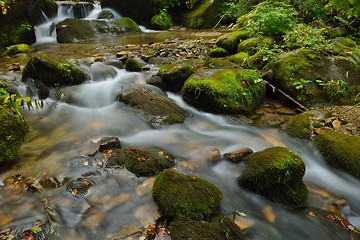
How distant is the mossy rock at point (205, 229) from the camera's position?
244 cm

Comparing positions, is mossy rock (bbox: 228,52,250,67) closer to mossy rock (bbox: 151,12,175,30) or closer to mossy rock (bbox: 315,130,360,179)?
mossy rock (bbox: 315,130,360,179)

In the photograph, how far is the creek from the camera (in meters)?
2.90

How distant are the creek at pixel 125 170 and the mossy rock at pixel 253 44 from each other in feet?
9.23

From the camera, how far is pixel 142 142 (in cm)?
443

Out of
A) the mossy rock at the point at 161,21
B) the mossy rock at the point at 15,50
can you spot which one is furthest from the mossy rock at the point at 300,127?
the mossy rock at the point at 161,21

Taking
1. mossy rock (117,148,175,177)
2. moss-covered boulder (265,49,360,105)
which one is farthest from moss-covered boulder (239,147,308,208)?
moss-covered boulder (265,49,360,105)

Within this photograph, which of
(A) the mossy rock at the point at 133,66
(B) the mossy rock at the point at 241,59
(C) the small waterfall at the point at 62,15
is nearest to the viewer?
(B) the mossy rock at the point at 241,59

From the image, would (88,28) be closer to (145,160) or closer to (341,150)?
(145,160)

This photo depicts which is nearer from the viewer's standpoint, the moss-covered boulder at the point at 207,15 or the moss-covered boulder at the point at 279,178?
the moss-covered boulder at the point at 279,178

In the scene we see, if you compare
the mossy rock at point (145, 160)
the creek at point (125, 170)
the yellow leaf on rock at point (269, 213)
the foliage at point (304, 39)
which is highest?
the foliage at point (304, 39)

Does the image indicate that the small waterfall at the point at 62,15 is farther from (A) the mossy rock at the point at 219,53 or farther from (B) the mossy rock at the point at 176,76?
(B) the mossy rock at the point at 176,76

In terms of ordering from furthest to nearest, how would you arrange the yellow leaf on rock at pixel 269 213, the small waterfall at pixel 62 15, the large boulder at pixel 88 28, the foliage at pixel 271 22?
the small waterfall at pixel 62 15, the large boulder at pixel 88 28, the foliage at pixel 271 22, the yellow leaf on rock at pixel 269 213

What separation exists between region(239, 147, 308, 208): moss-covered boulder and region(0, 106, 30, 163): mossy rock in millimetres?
3085

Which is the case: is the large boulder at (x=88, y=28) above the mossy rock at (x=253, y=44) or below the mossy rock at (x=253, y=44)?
below
